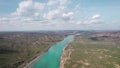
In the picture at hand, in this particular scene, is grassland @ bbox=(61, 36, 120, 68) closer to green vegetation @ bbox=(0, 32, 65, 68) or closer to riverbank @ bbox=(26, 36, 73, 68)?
riverbank @ bbox=(26, 36, 73, 68)

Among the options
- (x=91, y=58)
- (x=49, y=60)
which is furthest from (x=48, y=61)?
(x=91, y=58)

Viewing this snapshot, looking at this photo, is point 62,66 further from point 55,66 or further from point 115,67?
point 115,67

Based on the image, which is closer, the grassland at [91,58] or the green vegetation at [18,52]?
the grassland at [91,58]

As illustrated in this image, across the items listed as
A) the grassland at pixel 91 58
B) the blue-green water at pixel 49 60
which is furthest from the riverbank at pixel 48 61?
the grassland at pixel 91 58

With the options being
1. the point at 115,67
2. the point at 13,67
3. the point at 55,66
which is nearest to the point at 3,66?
the point at 13,67

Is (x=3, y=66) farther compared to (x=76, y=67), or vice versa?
(x=3, y=66)

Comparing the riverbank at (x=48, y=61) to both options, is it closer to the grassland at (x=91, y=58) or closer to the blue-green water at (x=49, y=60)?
the blue-green water at (x=49, y=60)

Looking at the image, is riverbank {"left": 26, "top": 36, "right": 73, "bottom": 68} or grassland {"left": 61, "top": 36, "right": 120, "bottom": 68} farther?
riverbank {"left": 26, "top": 36, "right": 73, "bottom": 68}

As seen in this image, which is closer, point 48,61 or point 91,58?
point 48,61

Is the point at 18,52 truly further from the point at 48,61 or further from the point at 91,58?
the point at 91,58

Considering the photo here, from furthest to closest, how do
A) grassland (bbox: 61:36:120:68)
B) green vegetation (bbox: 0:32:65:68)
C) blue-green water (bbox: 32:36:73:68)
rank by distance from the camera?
green vegetation (bbox: 0:32:65:68)
blue-green water (bbox: 32:36:73:68)
grassland (bbox: 61:36:120:68)

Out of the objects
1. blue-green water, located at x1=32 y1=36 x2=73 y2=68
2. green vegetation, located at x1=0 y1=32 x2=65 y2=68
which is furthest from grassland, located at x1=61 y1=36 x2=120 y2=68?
green vegetation, located at x1=0 y1=32 x2=65 y2=68
